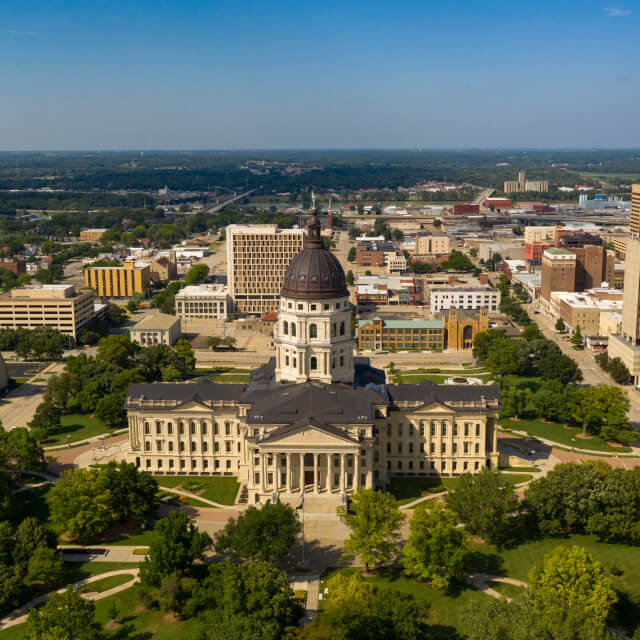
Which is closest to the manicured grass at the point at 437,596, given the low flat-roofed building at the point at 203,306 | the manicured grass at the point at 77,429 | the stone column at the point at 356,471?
the stone column at the point at 356,471

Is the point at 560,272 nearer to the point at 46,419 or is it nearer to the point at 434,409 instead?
the point at 434,409

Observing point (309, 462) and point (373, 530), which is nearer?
point (373, 530)

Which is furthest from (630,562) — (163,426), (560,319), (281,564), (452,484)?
(560,319)

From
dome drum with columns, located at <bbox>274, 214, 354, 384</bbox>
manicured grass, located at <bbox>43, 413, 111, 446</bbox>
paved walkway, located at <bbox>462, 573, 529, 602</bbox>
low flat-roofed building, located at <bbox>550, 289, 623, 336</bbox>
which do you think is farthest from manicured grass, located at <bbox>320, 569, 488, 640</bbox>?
low flat-roofed building, located at <bbox>550, 289, 623, 336</bbox>

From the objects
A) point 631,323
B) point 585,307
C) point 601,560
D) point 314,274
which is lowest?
point 601,560

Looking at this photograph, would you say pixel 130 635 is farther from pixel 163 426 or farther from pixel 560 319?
pixel 560 319

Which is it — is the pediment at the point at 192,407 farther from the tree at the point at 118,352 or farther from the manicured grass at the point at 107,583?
the tree at the point at 118,352

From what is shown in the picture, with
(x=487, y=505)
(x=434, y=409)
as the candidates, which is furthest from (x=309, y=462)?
(x=487, y=505)
